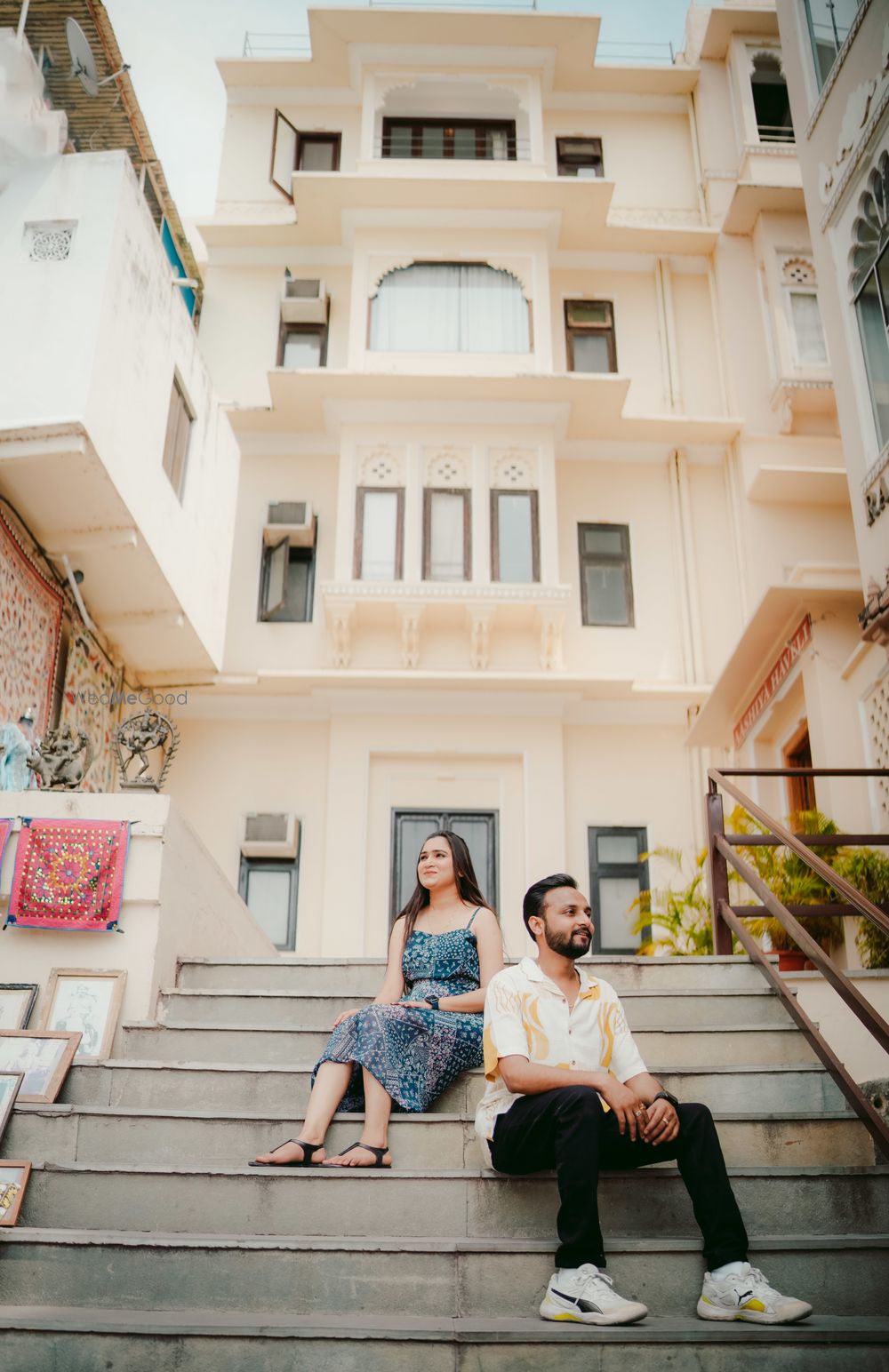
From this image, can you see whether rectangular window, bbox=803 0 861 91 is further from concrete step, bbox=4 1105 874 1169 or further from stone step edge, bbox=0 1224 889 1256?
stone step edge, bbox=0 1224 889 1256

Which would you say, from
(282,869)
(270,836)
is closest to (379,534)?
(270,836)

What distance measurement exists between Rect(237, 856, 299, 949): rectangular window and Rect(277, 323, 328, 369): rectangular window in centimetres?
594

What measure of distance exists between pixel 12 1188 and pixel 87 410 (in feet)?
19.1

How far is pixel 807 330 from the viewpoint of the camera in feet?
43.3

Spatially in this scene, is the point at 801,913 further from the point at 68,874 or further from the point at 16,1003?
the point at 16,1003

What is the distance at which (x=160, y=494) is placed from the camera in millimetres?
10133

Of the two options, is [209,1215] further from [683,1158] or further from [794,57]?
[794,57]

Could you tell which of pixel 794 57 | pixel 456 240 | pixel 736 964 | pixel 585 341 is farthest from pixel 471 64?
pixel 736 964

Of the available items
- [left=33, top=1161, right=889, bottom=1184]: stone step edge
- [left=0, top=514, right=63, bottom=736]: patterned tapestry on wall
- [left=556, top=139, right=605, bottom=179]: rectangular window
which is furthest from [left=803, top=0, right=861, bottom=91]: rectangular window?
[left=33, top=1161, right=889, bottom=1184]: stone step edge

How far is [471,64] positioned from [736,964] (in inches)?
484

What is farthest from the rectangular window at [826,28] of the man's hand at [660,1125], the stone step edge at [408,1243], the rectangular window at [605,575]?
the stone step edge at [408,1243]

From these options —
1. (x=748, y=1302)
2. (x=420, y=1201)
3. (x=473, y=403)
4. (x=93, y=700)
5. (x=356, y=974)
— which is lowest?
(x=748, y=1302)

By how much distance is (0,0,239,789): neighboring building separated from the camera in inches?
336

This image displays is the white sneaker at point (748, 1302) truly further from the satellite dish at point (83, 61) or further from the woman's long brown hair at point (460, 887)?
the satellite dish at point (83, 61)
